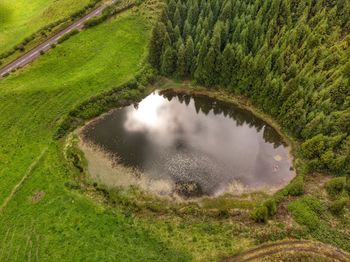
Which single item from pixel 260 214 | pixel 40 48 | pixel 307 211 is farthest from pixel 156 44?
pixel 307 211

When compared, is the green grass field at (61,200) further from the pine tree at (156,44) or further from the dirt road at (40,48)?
the pine tree at (156,44)

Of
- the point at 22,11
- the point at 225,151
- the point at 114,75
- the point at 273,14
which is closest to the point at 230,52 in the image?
the point at 273,14

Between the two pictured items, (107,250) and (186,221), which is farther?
Result: (186,221)

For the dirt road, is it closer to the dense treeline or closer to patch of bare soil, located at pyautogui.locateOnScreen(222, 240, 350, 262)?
the dense treeline

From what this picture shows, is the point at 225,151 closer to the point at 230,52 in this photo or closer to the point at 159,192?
the point at 159,192

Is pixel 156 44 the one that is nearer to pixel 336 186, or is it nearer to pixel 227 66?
pixel 227 66

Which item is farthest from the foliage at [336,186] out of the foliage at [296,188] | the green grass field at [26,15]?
the green grass field at [26,15]
